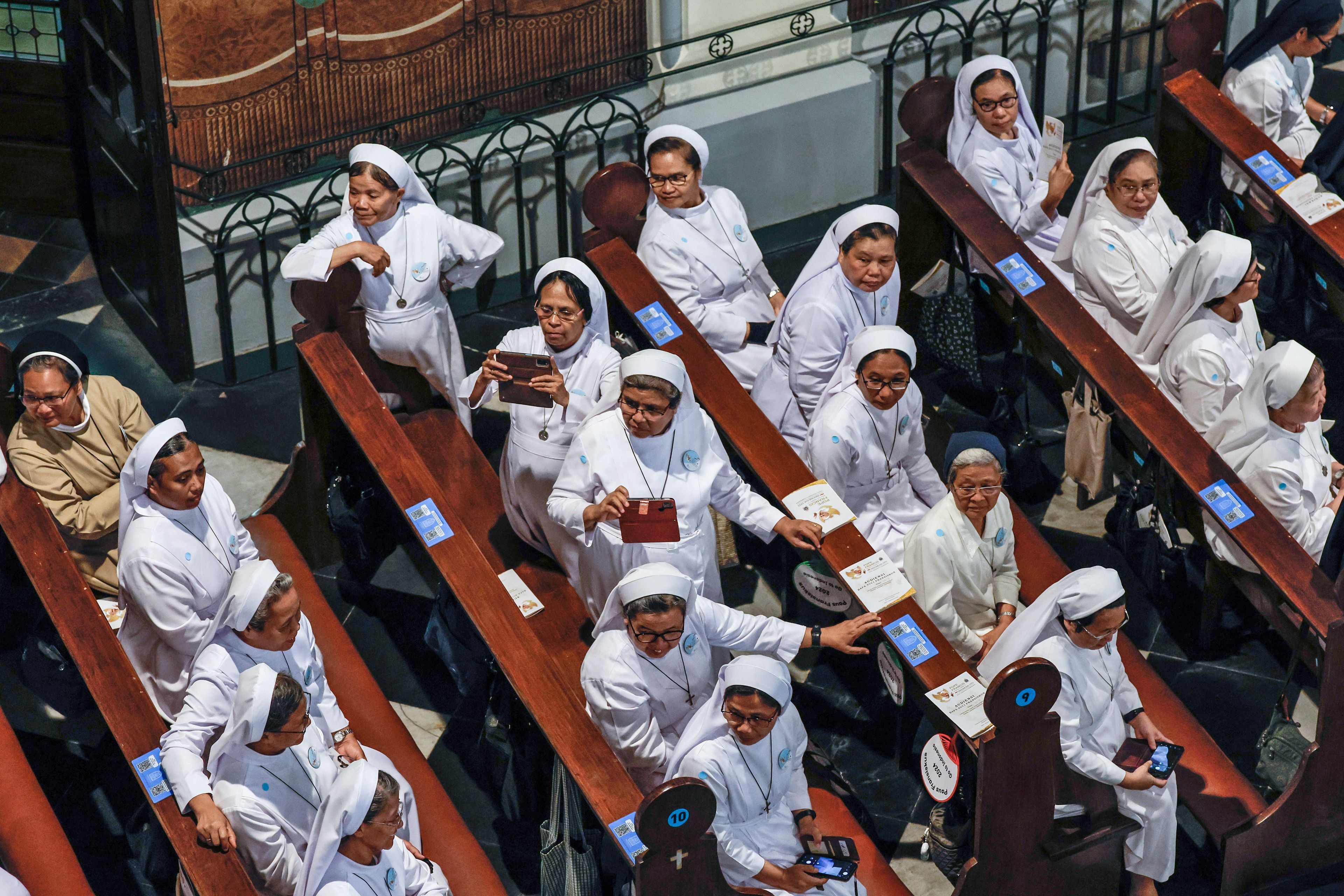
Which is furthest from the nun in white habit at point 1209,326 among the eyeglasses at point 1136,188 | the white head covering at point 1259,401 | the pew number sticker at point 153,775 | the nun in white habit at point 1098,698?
the pew number sticker at point 153,775

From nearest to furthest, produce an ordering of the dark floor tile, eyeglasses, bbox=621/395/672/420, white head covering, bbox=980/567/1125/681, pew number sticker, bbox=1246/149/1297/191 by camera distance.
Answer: white head covering, bbox=980/567/1125/681 < eyeglasses, bbox=621/395/672/420 < pew number sticker, bbox=1246/149/1297/191 < the dark floor tile

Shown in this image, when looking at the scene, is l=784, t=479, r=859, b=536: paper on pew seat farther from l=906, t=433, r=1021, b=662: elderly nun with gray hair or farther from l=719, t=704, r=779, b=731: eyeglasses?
l=719, t=704, r=779, b=731: eyeglasses

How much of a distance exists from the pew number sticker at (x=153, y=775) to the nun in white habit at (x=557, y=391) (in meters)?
1.67

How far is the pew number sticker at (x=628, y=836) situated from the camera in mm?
5535

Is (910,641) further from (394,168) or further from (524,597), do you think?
(394,168)

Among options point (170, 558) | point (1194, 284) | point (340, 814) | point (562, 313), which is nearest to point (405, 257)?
point (562, 313)

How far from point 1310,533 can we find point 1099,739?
139 cm

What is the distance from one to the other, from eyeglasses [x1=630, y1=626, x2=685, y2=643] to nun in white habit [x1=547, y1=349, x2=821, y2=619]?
56 cm

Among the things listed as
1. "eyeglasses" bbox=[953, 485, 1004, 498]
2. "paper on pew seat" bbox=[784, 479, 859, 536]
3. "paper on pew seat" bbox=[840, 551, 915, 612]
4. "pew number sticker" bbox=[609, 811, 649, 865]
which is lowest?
"pew number sticker" bbox=[609, 811, 649, 865]

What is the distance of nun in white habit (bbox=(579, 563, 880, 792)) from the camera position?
231 inches

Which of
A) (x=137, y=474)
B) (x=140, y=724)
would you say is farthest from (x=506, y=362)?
(x=140, y=724)

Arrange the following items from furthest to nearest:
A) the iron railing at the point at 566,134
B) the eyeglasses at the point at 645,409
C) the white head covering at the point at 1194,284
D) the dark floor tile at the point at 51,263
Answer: the dark floor tile at the point at 51,263 < the iron railing at the point at 566,134 < the white head covering at the point at 1194,284 < the eyeglasses at the point at 645,409

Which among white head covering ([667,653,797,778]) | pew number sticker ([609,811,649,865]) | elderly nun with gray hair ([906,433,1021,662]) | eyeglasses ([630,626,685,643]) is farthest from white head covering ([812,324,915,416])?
pew number sticker ([609,811,649,865])

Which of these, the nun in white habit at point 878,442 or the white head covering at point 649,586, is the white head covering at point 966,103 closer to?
the nun in white habit at point 878,442
